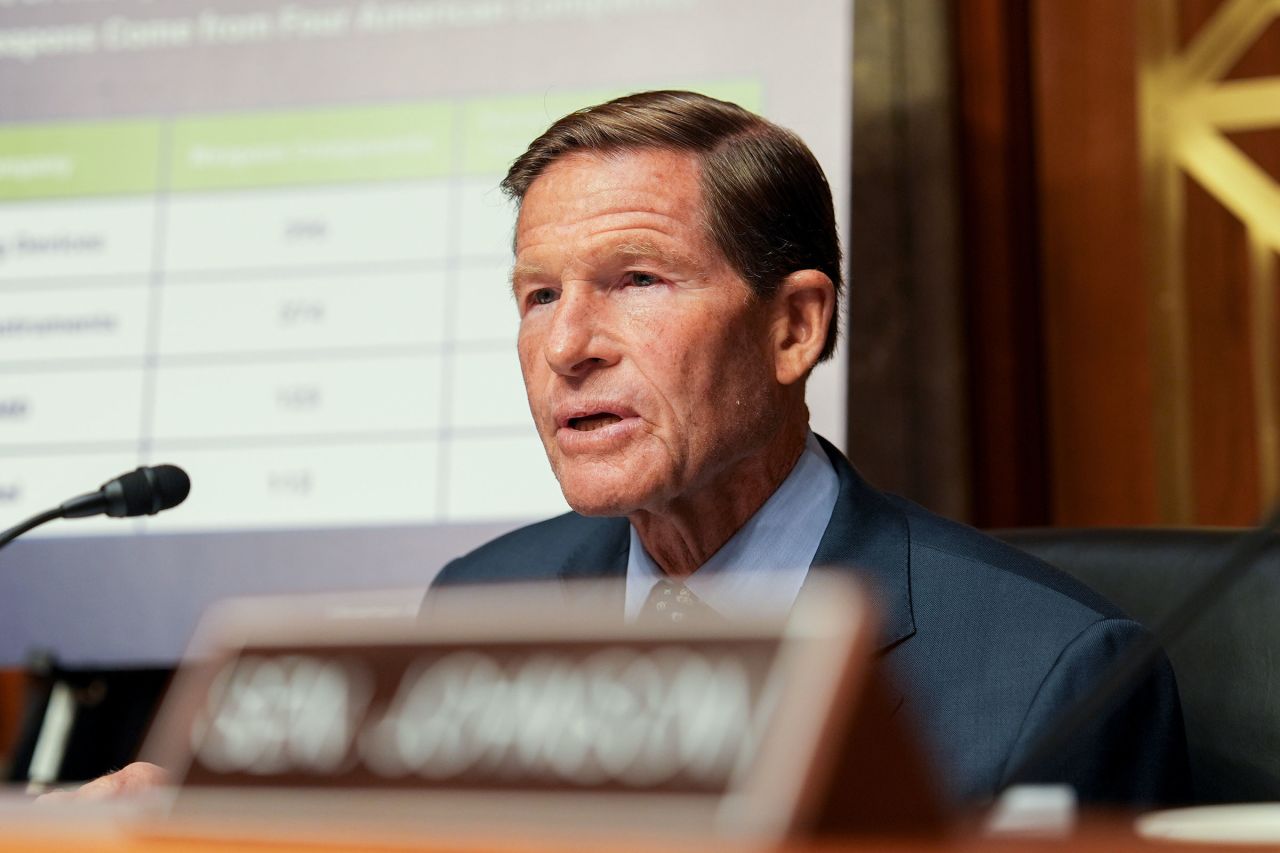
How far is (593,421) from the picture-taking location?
5.13 feet

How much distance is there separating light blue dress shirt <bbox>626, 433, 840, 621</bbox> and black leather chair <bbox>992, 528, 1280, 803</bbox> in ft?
1.00

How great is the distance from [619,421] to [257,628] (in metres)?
0.98

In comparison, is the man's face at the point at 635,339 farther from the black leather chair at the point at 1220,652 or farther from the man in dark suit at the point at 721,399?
the black leather chair at the point at 1220,652

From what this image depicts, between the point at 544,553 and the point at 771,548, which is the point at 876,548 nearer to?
the point at 771,548

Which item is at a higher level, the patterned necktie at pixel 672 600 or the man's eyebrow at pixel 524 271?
the man's eyebrow at pixel 524 271

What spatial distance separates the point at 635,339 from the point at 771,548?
28 cm

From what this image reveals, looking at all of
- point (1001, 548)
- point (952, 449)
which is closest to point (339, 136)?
point (952, 449)

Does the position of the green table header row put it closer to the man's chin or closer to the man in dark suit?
the man in dark suit

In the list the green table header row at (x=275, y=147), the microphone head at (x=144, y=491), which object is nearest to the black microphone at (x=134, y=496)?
the microphone head at (x=144, y=491)

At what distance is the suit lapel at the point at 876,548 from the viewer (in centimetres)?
146

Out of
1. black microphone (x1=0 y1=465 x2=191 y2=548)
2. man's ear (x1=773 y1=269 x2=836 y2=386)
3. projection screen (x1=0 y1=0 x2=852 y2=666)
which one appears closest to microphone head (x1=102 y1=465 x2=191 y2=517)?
black microphone (x1=0 y1=465 x2=191 y2=548)

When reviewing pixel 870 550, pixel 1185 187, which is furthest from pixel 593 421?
pixel 1185 187

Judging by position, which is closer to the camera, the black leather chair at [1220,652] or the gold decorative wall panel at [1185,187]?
the black leather chair at [1220,652]

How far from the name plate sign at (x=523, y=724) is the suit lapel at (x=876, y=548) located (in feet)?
3.08
